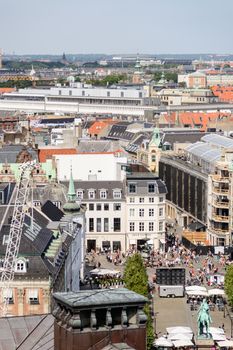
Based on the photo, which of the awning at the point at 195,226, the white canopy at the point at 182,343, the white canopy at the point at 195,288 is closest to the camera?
the white canopy at the point at 182,343

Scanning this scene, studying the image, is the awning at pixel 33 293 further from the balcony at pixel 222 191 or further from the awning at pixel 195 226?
the awning at pixel 195 226

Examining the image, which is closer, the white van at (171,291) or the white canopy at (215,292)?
the white canopy at (215,292)

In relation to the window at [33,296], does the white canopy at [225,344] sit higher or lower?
lower

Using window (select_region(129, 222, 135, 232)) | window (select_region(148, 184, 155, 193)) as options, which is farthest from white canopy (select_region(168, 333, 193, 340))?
window (select_region(129, 222, 135, 232))

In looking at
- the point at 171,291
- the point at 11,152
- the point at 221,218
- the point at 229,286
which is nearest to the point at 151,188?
the point at 221,218

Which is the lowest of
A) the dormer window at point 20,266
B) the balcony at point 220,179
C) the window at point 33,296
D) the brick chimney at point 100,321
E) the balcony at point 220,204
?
the balcony at point 220,204

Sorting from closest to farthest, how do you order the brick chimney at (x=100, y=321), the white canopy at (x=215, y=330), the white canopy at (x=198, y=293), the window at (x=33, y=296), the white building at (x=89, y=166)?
A: 1. the brick chimney at (x=100, y=321)
2. the window at (x=33, y=296)
3. the white canopy at (x=215, y=330)
4. the white canopy at (x=198, y=293)
5. the white building at (x=89, y=166)

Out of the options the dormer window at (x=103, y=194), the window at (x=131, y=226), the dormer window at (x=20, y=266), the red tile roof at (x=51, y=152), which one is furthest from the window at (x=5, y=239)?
the red tile roof at (x=51, y=152)

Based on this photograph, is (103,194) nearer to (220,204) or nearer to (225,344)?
(220,204)
